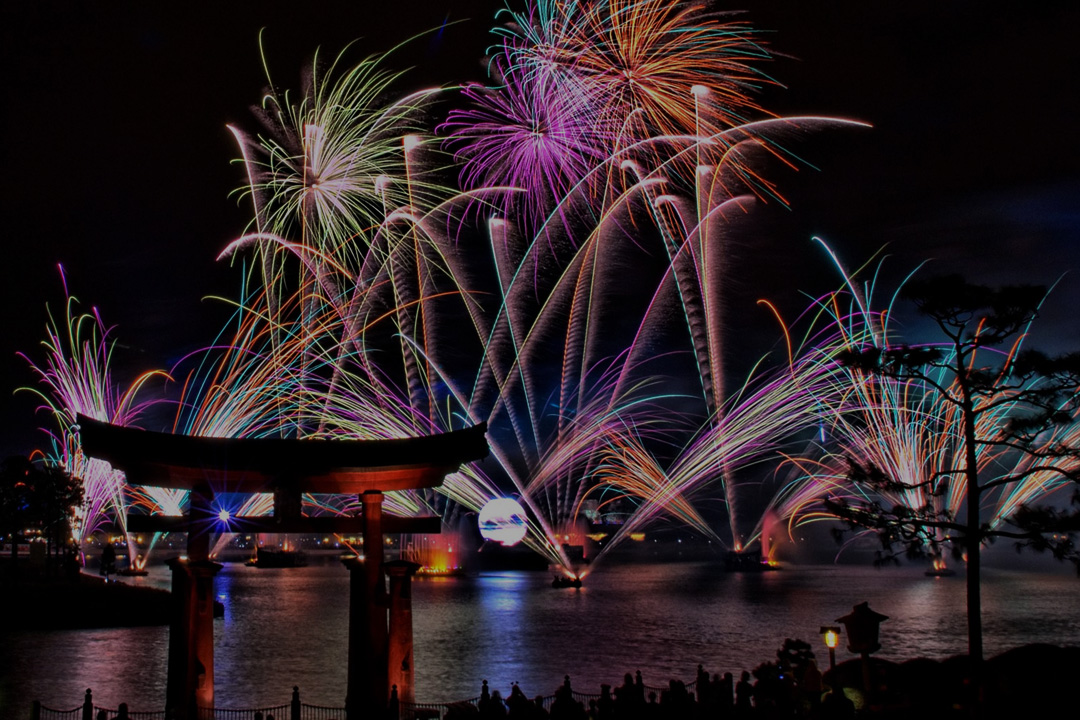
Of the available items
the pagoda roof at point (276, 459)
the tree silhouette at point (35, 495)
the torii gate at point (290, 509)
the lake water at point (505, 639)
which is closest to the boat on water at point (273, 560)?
the lake water at point (505, 639)

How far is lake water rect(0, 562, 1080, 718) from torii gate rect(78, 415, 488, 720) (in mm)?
8317

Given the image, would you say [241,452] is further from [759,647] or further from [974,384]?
[759,647]

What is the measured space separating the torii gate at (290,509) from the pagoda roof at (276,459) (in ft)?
0.06

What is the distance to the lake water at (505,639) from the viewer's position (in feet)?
85.3

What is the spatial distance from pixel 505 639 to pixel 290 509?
2622 centimetres

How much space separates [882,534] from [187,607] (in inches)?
590

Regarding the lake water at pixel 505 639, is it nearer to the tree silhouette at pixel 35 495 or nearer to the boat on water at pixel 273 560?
the tree silhouette at pixel 35 495

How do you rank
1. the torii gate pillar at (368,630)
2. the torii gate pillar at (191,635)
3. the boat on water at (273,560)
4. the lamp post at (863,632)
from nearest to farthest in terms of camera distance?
the torii gate pillar at (191,635) → the torii gate pillar at (368,630) → the lamp post at (863,632) → the boat on water at (273,560)

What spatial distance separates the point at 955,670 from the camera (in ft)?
59.3

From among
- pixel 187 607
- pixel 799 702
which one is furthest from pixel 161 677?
pixel 799 702

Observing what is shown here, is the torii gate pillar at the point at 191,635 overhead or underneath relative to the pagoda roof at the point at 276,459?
underneath

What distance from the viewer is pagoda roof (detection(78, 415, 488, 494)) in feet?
48.7

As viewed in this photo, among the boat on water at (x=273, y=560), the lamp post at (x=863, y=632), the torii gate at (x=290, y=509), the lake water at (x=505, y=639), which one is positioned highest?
the torii gate at (x=290, y=509)

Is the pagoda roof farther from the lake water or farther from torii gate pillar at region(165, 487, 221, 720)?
the lake water
